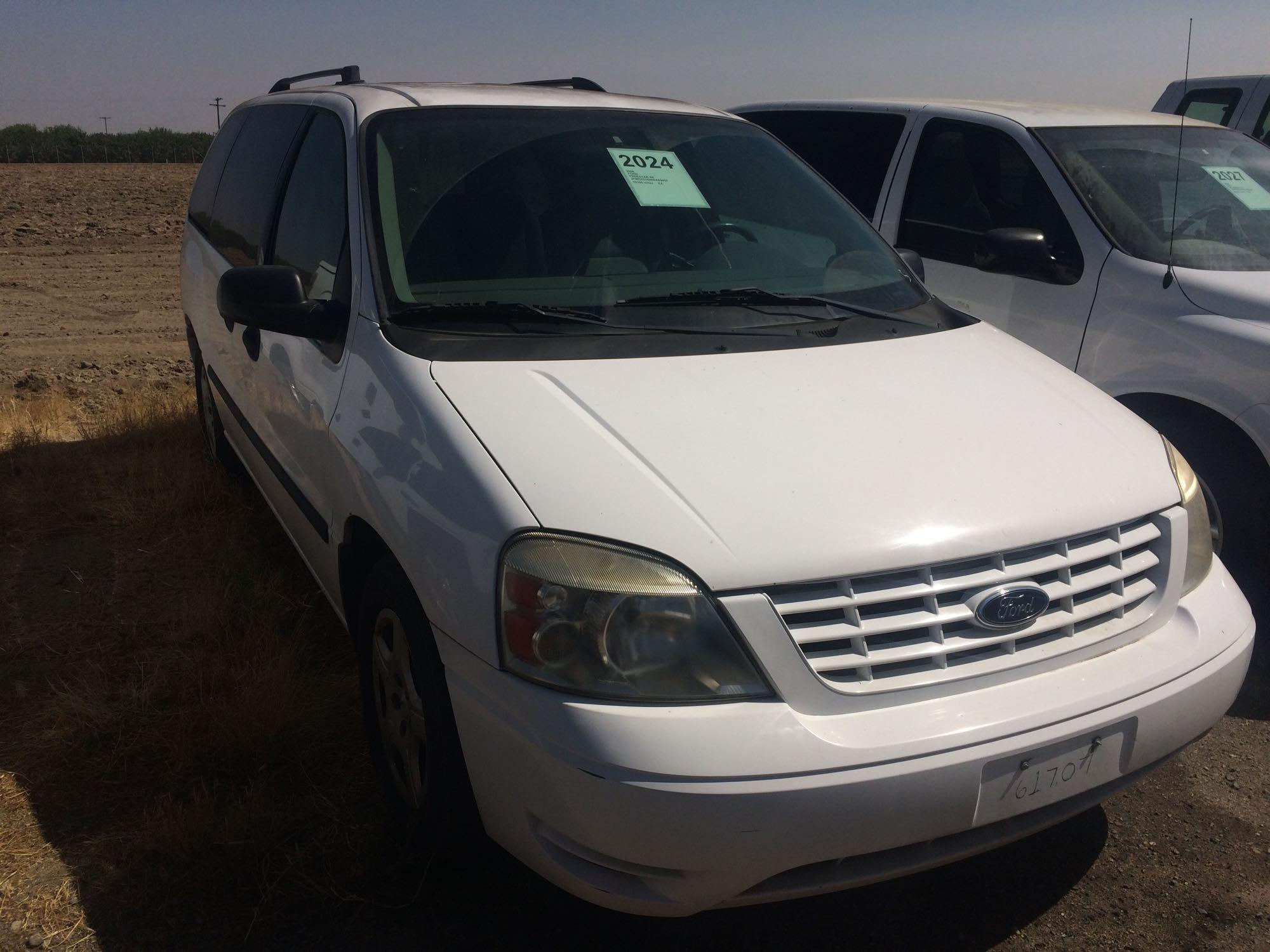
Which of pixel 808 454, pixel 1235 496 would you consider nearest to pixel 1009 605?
pixel 808 454

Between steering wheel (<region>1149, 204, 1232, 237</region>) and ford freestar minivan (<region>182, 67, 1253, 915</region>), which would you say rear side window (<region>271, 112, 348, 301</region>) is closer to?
ford freestar minivan (<region>182, 67, 1253, 915</region>)

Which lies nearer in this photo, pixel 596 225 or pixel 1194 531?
pixel 1194 531

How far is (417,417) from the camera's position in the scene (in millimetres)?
2467

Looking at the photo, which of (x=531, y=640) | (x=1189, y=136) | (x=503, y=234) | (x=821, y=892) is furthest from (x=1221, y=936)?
(x=1189, y=136)

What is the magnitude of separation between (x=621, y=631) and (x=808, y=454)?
1.95 feet

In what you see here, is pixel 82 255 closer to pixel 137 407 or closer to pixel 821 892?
pixel 137 407

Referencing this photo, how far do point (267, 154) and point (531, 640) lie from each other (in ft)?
9.62

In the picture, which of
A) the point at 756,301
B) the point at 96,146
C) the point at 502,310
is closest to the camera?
the point at 502,310

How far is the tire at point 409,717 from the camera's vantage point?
7.76 ft

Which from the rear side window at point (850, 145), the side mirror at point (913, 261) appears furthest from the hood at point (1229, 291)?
the rear side window at point (850, 145)

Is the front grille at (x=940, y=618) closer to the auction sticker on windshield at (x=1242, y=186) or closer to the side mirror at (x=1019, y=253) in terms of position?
the side mirror at (x=1019, y=253)

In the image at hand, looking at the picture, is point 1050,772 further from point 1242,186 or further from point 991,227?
point 1242,186

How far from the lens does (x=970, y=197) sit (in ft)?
16.4

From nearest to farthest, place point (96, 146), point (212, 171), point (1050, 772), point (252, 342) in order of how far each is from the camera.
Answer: point (1050, 772), point (252, 342), point (212, 171), point (96, 146)
